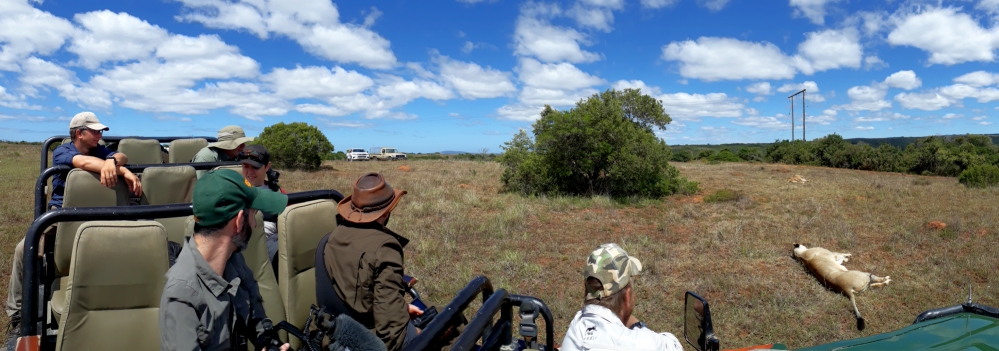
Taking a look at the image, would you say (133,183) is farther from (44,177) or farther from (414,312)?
(414,312)

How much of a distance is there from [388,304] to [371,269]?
182 mm

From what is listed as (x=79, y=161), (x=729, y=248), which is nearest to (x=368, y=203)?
(x=79, y=161)

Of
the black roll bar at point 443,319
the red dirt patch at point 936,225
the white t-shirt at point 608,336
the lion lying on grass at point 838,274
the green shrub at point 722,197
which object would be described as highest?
the black roll bar at point 443,319

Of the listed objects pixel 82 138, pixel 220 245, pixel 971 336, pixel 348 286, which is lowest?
pixel 971 336

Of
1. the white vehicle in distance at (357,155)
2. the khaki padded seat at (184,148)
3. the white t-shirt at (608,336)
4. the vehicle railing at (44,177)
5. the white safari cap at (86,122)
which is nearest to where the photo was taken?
the white t-shirt at (608,336)

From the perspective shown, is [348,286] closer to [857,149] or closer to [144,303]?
[144,303]

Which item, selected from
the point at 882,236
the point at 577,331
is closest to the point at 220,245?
the point at 577,331

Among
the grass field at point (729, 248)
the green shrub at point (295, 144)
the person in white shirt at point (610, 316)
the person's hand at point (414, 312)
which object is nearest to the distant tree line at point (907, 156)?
the grass field at point (729, 248)

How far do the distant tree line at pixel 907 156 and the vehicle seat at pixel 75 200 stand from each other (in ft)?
63.6

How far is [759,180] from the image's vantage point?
61.3 ft

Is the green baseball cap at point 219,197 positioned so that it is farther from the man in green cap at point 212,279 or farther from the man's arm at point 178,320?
the man's arm at point 178,320

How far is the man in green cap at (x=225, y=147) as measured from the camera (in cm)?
519

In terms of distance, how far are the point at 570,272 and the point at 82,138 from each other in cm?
511

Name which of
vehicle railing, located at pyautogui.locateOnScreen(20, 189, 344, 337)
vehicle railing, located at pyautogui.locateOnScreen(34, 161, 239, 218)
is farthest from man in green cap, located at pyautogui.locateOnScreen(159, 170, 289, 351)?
vehicle railing, located at pyautogui.locateOnScreen(34, 161, 239, 218)
